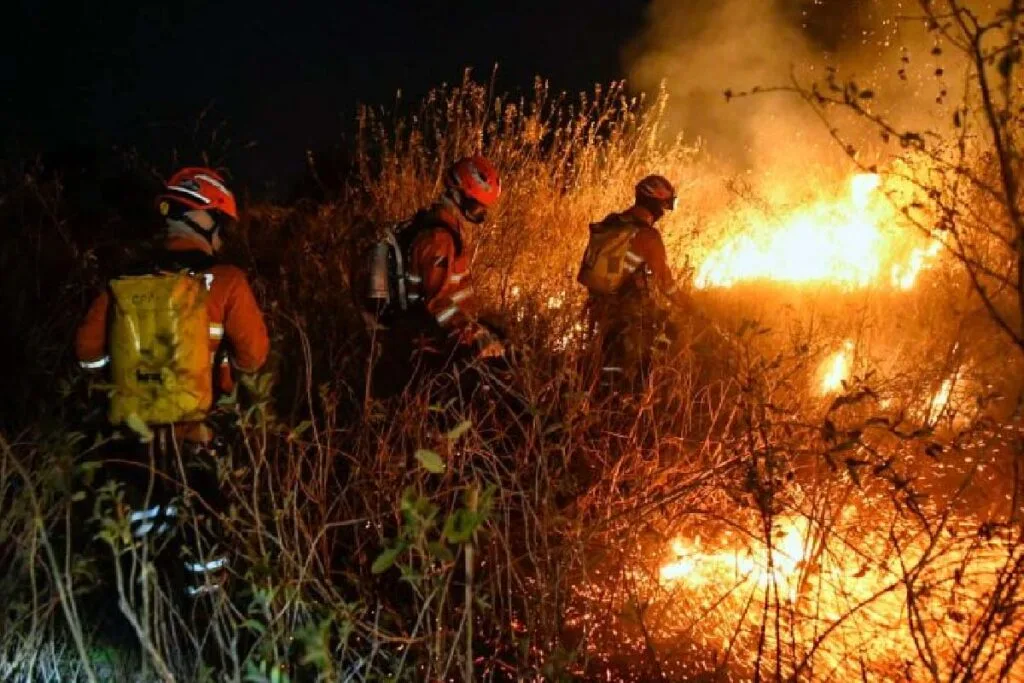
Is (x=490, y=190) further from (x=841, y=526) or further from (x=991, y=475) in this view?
(x=991, y=475)

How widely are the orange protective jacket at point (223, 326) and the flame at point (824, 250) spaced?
16.0ft

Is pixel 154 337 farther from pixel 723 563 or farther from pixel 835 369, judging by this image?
pixel 835 369

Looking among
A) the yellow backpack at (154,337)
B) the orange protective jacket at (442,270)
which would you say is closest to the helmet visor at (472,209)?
the orange protective jacket at (442,270)

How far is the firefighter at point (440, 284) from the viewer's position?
4.20m

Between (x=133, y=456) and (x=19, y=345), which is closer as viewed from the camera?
(x=133, y=456)

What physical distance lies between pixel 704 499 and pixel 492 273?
11.9 feet

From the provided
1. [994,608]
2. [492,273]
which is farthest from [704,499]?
[492,273]

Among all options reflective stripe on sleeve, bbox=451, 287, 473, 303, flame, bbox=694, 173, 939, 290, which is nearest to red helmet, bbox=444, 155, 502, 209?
reflective stripe on sleeve, bbox=451, 287, 473, 303

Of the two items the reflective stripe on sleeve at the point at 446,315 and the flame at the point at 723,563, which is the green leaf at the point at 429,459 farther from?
the reflective stripe on sleeve at the point at 446,315

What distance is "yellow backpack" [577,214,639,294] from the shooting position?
546cm

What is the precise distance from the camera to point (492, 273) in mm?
7180

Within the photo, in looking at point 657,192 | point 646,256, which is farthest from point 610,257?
point 657,192

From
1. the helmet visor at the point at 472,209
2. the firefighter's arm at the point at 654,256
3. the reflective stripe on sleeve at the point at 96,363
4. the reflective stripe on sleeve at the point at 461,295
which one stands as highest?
the firefighter's arm at the point at 654,256

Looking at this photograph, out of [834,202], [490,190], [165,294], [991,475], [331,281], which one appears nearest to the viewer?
[165,294]
